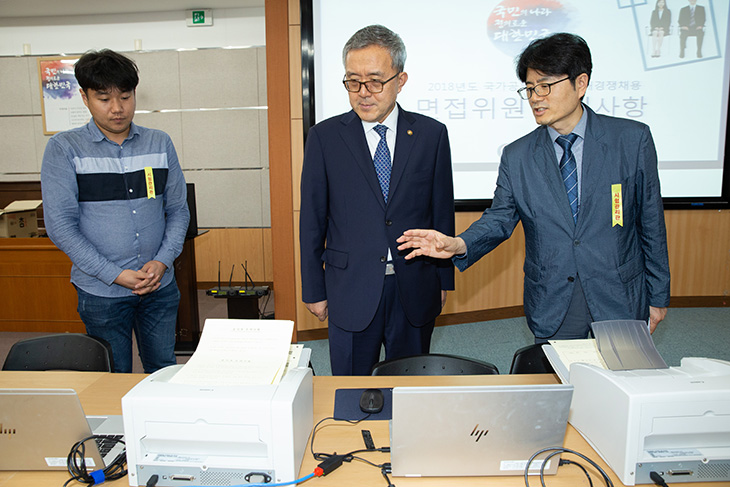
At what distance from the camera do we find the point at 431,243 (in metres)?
1.77

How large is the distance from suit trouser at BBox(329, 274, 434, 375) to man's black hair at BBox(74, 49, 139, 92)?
1.36 m

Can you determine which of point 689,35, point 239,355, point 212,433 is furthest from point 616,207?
point 689,35

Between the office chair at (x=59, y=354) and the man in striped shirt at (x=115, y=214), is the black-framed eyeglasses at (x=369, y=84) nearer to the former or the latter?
the man in striped shirt at (x=115, y=214)

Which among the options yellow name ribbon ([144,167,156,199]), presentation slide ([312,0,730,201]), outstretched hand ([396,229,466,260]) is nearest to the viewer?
outstretched hand ([396,229,466,260])

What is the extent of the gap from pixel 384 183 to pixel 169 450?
128 cm

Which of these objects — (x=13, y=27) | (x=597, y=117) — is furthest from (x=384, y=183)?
(x=13, y=27)

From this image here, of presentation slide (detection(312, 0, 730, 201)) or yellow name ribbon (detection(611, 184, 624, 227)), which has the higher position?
presentation slide (detection(312, 0, 730, 201))

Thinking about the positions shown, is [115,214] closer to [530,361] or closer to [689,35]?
[530,361]

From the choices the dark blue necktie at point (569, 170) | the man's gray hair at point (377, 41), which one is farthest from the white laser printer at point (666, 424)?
the man's gray hair at point (377, 41)

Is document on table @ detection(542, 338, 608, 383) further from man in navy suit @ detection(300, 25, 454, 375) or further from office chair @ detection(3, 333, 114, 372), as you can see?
office chair @ detection(3, 333, 114, 372)

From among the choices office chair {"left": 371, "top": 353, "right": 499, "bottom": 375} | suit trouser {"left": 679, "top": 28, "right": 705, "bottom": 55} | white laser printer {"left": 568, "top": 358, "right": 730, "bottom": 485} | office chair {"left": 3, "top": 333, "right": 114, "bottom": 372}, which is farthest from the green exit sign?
white laser printer {"left": 568, "top": 358, "right": 730, "bottom": 485}

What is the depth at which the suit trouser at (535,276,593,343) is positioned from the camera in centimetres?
185

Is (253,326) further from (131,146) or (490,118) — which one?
(490,118)

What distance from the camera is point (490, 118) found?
13.8ft
